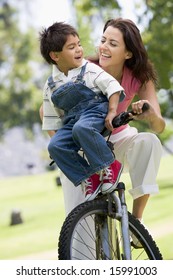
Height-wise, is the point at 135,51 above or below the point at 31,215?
below

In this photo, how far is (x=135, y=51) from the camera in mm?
3465

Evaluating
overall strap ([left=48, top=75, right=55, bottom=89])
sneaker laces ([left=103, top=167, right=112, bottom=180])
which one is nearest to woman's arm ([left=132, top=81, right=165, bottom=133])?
sneaker laces ([left=103, top=167, right=112, bottom=180])

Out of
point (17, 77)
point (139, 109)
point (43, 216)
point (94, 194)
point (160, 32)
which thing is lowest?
point (94, 194)

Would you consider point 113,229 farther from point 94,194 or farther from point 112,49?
point 112,49

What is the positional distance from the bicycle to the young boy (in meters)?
0.06

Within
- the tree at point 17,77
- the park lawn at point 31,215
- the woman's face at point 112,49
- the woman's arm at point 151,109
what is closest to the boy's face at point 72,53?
the woman's face at point 112,49

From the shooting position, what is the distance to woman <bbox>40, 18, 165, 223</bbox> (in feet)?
11.0

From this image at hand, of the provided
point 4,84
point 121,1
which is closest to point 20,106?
point 4,84

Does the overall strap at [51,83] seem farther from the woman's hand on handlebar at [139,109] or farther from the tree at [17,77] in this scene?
the tree at [17,77]

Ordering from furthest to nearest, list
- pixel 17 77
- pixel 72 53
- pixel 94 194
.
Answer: pixel 17 77
pixel 72 53
pixel 94 194

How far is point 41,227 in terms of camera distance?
14.3m

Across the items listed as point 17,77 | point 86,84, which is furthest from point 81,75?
point 17,77

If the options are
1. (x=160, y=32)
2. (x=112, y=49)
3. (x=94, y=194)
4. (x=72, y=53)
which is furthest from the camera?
(x=160, y=32)

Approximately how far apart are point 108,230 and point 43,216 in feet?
42.6
